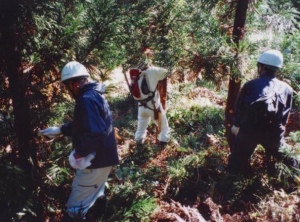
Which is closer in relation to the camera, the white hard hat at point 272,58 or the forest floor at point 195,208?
the forest floor at point 195,208

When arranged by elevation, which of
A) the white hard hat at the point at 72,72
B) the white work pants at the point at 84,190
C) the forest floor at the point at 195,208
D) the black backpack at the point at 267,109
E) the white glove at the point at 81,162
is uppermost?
the white hard hat at the point at 72,72

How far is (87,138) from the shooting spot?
3.76 meters

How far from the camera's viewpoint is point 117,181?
591 centimetres

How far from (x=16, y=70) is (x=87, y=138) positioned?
54.0 inches

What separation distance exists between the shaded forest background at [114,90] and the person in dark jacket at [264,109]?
43 cm

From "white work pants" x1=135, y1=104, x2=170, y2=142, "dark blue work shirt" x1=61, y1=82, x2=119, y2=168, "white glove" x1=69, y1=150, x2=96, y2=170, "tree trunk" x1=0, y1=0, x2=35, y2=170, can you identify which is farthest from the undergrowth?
"dark blue work shirt" x1=61, y1=82, x2=119, y2=168

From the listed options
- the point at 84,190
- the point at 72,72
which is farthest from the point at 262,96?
the point at 84,190

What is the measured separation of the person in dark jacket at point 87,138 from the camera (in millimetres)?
3803

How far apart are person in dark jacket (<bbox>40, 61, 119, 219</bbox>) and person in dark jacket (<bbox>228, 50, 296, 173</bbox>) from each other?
7.29 ft

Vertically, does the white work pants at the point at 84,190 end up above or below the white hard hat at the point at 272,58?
below

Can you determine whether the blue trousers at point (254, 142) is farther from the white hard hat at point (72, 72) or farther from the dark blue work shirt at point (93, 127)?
the white hard hat at point (72, 72)

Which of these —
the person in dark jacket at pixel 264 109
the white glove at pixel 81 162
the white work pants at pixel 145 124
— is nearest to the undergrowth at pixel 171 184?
the white work pants at pixel 145 124

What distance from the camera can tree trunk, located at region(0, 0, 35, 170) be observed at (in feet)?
12.5

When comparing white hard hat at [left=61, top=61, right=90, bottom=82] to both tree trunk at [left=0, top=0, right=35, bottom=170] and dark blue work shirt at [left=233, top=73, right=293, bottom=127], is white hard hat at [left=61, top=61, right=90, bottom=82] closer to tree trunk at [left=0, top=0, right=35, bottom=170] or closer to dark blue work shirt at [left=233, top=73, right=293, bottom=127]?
tree trunk at [left=0, top=0, right=35, bottom=170]
